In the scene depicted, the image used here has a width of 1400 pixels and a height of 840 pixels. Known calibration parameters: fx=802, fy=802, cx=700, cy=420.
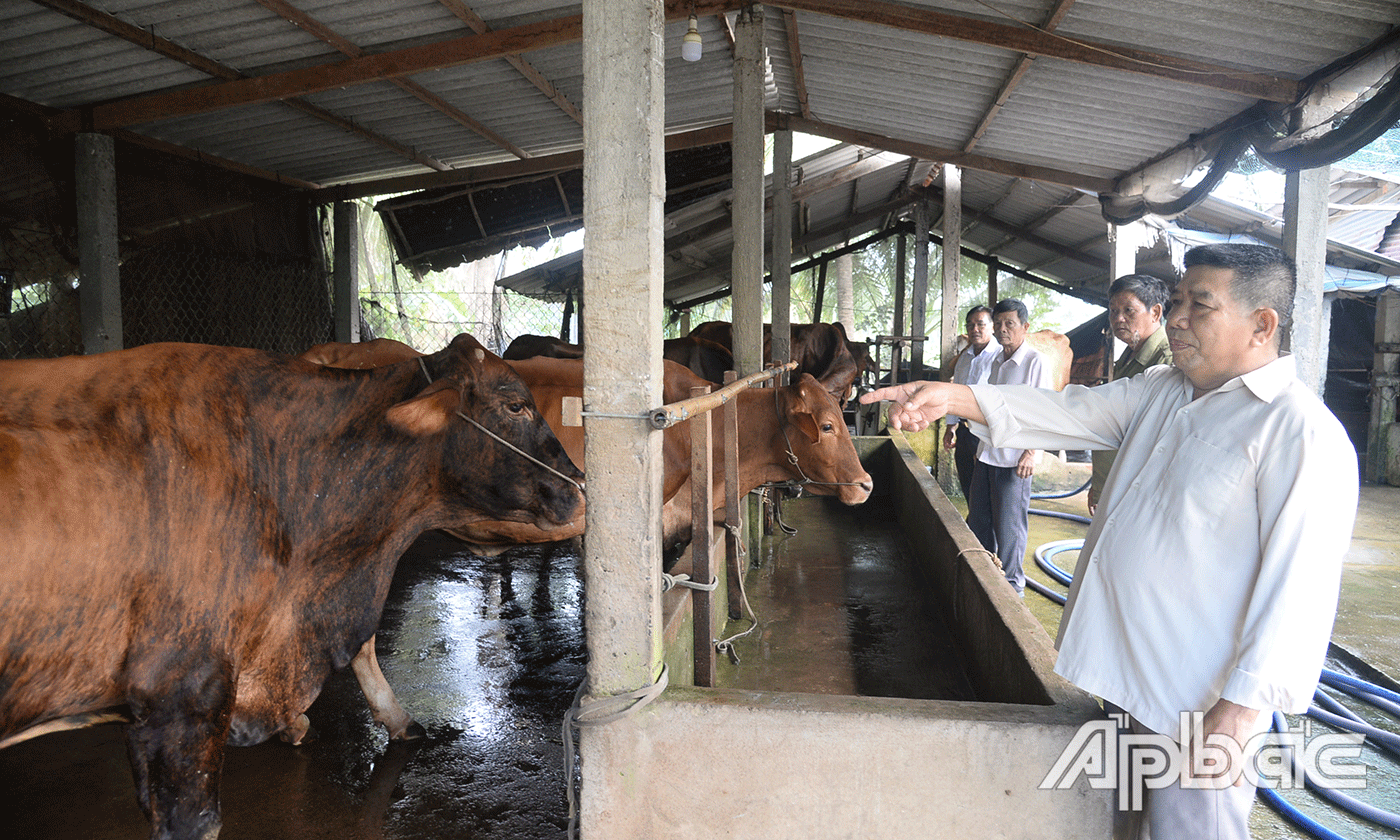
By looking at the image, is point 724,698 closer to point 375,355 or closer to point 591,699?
point 591,699

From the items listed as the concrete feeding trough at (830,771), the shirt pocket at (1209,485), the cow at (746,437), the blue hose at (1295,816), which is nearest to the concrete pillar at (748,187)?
→ the cow at (746,437)

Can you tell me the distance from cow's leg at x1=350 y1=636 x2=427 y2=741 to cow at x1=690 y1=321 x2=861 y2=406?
632 centimetres

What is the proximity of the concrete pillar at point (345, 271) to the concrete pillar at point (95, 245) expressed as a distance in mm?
3340

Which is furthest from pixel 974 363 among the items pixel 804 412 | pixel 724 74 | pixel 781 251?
pixel 724 74

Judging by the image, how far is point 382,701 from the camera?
3.20 m

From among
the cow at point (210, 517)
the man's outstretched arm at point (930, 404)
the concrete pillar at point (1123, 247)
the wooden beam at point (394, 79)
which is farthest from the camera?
the concrete pillar at point (1123, 247)

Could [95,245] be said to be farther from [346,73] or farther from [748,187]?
[748,187]

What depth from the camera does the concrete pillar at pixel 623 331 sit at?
1914 mm

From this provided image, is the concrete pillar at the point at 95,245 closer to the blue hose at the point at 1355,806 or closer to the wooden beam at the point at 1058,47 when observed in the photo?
the wooden beam at the point at 1058,47

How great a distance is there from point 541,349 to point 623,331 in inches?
188

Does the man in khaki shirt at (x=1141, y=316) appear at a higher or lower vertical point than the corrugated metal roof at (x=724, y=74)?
lower

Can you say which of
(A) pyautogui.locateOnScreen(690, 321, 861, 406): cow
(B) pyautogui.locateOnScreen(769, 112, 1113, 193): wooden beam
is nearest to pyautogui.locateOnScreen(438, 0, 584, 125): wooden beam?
(B) pyautogui.locateOnScreen(769, 112, 1113, 193): wooden beam

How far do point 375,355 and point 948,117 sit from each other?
17.6 ft

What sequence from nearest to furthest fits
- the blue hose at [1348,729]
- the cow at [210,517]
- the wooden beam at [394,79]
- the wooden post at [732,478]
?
the cow at [210,517], the blue hose at [1348,729], the wooden post at [732,478], the wooden beam at [394,79]
